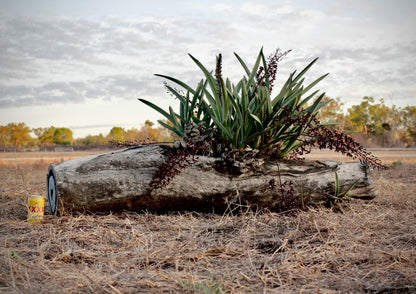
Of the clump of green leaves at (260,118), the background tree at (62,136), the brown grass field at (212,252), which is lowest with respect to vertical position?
the brown grass field at (212,252)

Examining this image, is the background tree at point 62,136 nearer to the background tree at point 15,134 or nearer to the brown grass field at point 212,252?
the background tree at point 15,134

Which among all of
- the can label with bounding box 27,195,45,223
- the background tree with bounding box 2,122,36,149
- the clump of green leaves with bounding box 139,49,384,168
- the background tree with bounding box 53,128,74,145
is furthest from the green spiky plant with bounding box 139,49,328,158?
the background tree with bounding box 53,128,74,145

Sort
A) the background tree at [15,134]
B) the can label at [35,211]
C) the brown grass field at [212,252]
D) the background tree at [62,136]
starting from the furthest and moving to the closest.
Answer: the background tree at [62,136]
the background tree at [15,134]
the can label at [35,211]
the brown grass field at [212,252]

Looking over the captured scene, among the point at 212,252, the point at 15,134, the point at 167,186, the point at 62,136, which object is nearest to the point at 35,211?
the point at 167,186

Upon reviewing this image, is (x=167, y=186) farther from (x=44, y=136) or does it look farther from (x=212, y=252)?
(x=44, y=136)

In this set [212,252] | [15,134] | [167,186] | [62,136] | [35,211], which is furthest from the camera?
[62,136]

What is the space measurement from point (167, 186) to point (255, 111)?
1145mm

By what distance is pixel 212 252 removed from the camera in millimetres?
2271

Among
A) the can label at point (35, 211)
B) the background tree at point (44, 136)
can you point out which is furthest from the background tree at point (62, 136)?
the can label at point (35, 211)

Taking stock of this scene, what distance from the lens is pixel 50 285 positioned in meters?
1.73

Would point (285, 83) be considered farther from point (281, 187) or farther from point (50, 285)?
point (50, 285)

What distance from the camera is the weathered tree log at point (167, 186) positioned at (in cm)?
304

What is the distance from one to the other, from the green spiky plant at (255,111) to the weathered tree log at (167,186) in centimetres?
26

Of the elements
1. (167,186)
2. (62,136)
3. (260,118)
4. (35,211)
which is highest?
(62,136)
